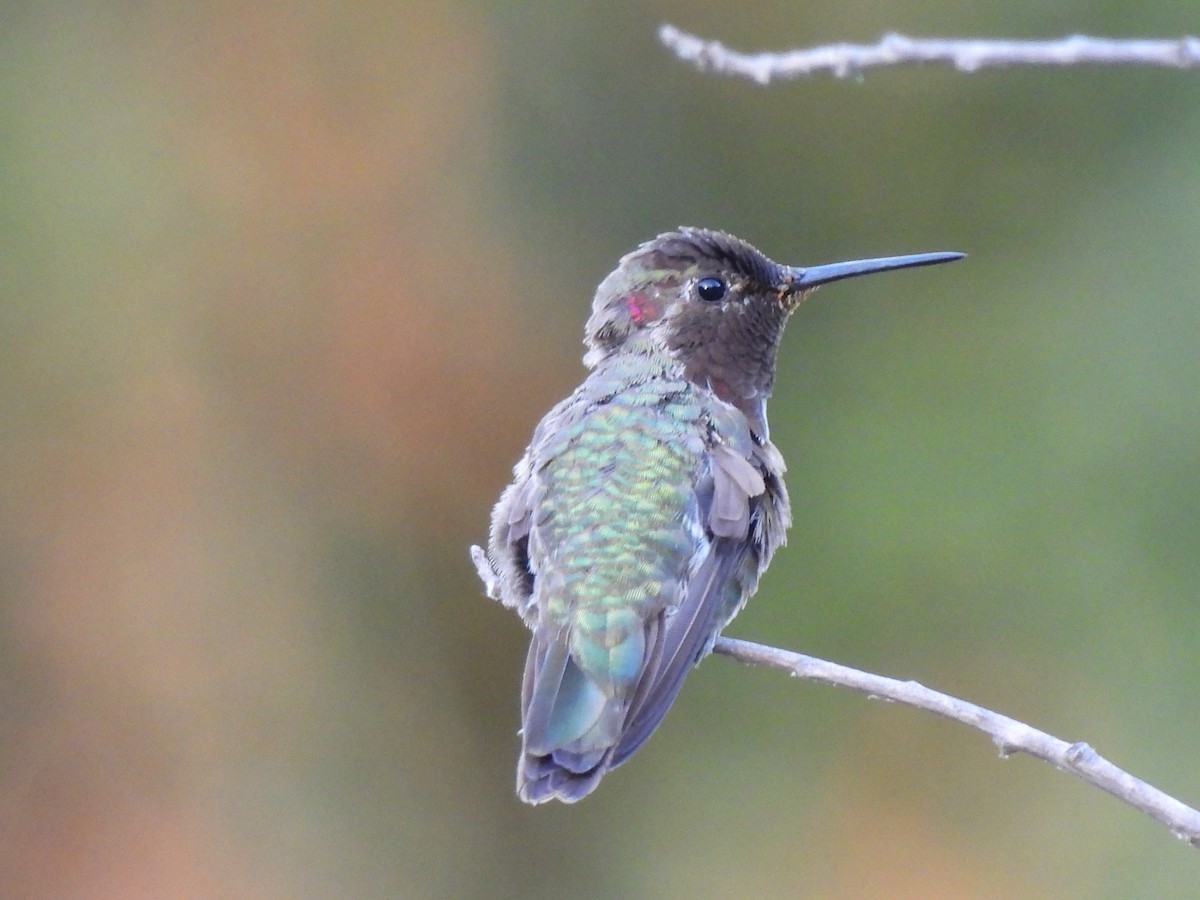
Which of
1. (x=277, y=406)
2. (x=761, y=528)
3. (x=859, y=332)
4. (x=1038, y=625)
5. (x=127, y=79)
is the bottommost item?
(x=1038, y=625)

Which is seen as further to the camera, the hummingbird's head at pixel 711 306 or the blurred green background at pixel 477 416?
the blurred green background at pixel 477 416

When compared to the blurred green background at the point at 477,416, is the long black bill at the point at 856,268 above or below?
above

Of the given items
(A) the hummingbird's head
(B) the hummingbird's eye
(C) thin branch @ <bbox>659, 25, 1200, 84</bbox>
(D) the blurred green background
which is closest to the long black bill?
(A) the hummingbird's head

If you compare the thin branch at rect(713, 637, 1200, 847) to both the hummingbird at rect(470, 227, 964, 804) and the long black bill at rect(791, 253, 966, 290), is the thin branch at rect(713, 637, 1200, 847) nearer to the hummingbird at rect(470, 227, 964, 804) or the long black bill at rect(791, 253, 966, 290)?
the hummingbird at rect(470, 227, 964, 804)

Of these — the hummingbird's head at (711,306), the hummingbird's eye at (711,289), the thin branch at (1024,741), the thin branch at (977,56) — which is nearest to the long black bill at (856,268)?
the hummingbird's head at (711,306)

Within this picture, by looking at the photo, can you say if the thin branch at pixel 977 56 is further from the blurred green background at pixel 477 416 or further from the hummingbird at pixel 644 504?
the blurred green background at pixel 477 416

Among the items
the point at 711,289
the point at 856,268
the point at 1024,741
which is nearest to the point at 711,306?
the point at 711,289

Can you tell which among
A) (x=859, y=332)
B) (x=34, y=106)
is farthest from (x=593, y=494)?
(x=34, y=106)

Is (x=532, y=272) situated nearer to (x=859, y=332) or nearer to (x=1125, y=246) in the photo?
(x=859, y=332)
